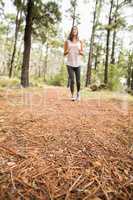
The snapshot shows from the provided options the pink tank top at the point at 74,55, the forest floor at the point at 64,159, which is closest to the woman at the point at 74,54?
the pink tank top at the point at 74,55

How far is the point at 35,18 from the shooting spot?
10766mm

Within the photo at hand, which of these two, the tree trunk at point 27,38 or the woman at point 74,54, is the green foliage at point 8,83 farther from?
the woman at point 74,54

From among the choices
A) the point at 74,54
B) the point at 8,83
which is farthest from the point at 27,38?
the point at 74,54

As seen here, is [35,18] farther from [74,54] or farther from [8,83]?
[74,54]

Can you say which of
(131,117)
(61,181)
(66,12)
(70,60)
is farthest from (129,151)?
(66,12)

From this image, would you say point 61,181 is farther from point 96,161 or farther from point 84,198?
point 96,161

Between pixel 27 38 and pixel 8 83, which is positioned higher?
pixel 27 38

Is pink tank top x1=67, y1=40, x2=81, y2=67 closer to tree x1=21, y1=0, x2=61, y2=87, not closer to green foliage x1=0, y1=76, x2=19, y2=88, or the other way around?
tree x1=21, y1=0, x2=61, y2=87

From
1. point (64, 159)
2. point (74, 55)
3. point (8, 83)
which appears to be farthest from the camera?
point (8, 83)

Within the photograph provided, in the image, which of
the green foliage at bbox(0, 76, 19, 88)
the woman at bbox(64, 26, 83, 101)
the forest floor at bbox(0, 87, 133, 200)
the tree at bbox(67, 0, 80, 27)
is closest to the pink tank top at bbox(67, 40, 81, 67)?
the woman at bbox(64, 26, 83, 101)

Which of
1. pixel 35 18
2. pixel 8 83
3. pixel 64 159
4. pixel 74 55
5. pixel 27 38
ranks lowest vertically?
pixel 64 159

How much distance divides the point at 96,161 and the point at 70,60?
4.15 meters

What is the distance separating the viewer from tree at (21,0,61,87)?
34.3 feet

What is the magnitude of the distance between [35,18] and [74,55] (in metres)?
5.68
